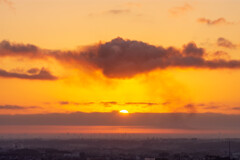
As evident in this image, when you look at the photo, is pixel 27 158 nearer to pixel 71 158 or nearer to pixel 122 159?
pixel 71 158

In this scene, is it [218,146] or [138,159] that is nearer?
[138,159]

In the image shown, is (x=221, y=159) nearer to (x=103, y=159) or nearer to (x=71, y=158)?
(x=103, y=159)

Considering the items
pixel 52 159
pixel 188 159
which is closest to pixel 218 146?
pixel 188 159

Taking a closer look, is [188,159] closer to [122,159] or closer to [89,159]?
[122,159]

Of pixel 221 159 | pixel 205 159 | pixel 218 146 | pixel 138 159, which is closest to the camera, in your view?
pixel 221 159

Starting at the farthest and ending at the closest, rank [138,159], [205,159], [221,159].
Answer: [138,159] < [205,159] < [221,159]

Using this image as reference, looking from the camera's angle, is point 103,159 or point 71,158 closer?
point 103,159

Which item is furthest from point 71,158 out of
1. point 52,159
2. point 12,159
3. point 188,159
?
point 188,159

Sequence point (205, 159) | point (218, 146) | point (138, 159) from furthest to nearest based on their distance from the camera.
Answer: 1. point (218, 146)
2. point (138, 159)
3. point (205, 159)

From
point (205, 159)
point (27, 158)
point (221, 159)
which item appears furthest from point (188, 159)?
point (27, 158)
